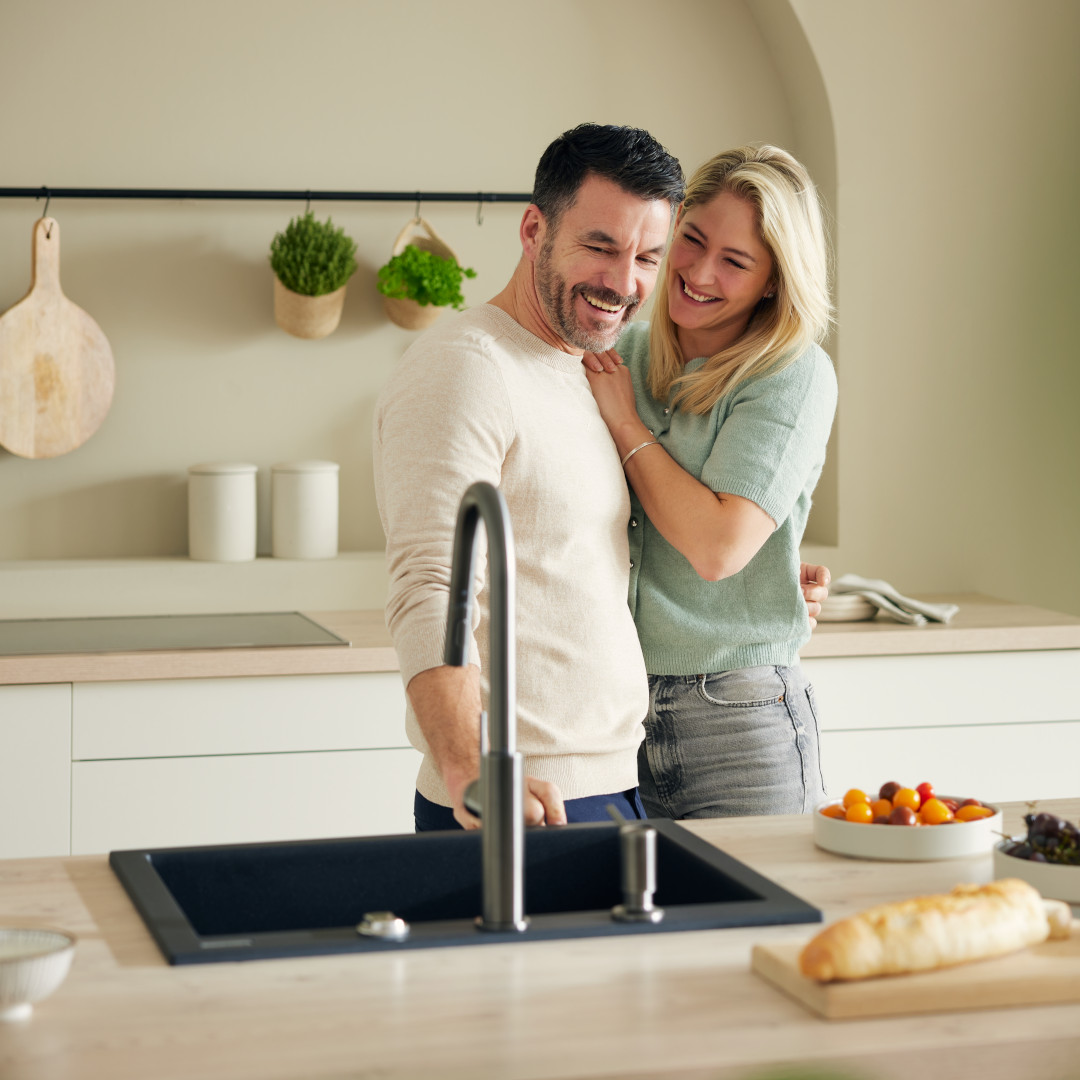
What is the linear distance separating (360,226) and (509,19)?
558 mm

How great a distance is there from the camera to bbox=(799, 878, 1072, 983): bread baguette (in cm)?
84

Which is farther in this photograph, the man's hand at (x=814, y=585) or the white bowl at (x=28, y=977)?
the man's hand at (x=814, y=585)

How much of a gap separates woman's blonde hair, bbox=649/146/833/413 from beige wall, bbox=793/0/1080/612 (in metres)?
1.37

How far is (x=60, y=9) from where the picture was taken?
2828 millimetres

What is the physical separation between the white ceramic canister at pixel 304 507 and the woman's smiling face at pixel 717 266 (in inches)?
51.3

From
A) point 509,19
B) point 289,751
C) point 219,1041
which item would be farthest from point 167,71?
point 219,1041

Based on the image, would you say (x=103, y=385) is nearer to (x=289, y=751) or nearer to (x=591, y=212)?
(x=289, y=751)

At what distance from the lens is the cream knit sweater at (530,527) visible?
1345mm

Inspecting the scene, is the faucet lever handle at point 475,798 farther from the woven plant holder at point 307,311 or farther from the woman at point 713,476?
the woven plant holder at point 307,311

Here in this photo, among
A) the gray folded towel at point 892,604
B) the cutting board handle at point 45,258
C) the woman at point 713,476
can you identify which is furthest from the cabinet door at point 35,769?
the gray folded towel at point 892,604

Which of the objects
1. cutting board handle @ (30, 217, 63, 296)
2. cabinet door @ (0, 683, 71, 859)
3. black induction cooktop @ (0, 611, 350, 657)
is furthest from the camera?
cutting board handle @ (30, 217, 63, 296)

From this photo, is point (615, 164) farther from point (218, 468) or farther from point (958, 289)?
point (958, 289)

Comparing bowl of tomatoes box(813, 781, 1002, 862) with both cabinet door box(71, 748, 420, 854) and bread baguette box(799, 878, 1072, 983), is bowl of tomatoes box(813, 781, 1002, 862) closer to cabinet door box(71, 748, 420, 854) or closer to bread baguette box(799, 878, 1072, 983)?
bread baguette box(799, 878, 1072, 983)

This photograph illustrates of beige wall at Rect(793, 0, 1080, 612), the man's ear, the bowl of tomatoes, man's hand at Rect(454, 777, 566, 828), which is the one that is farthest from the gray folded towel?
man's hand at Rect(454, 777, 566, 828)
